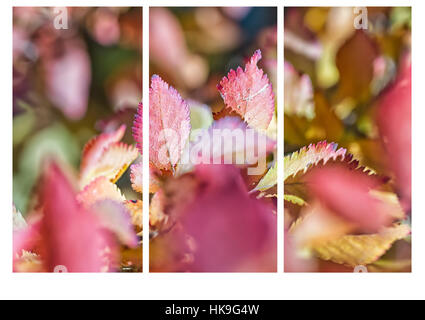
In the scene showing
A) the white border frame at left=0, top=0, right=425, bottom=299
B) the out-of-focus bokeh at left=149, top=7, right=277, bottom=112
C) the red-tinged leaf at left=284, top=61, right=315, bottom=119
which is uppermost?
Result: the out-of-focus bokeh at left=149, top=7, right=277, bottom=112

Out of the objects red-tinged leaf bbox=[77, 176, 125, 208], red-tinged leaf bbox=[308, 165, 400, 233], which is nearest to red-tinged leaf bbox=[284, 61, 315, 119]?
red-tinged leaf bbox=[308, 165, 400, 233]

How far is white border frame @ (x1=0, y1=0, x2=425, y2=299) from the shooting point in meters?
2.71

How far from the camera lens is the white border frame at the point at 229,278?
271 cm

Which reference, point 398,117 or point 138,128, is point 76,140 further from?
point 398,117

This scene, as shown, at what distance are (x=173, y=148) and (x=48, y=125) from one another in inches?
28.5

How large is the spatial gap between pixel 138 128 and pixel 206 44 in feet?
2.01

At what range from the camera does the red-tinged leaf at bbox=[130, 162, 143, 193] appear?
2.71 meters

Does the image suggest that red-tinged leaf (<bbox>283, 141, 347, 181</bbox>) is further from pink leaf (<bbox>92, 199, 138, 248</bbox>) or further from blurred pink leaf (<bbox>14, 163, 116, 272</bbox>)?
blurred pink leaf (<bbox>14, 163, 116, 272</bbox>)

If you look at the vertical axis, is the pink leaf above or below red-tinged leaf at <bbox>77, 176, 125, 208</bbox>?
below

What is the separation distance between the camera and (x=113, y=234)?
272 centimetres

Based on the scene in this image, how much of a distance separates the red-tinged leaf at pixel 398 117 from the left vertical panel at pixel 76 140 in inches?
54.7

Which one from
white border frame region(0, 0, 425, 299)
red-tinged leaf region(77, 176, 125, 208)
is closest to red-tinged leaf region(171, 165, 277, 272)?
white border frame region(0, 0, 425, 299)

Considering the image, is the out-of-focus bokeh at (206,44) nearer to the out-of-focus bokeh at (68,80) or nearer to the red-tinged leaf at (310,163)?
the out-of-focus bokeh at (68,80)
